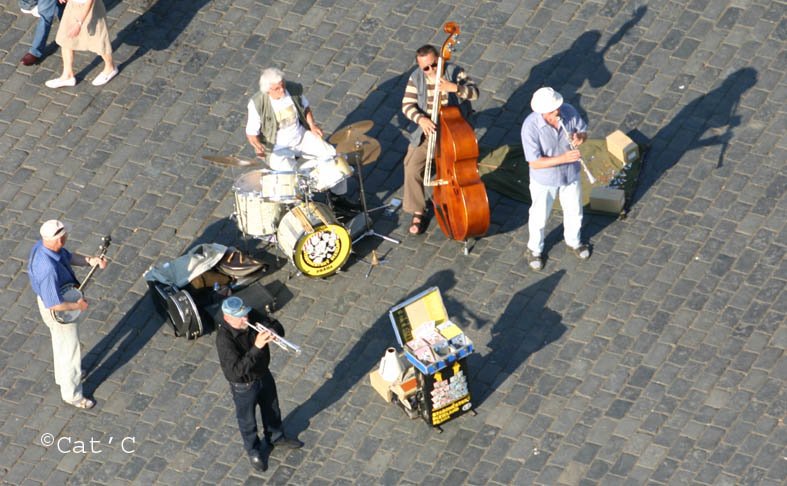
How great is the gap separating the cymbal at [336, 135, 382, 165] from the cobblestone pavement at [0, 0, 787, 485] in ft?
3.04

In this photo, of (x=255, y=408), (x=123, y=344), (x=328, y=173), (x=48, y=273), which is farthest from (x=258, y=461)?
(x=328, y=173)

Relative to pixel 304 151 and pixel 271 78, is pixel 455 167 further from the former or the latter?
pixel 271 78

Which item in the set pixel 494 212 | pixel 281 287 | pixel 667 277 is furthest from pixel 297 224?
pixel 667 277

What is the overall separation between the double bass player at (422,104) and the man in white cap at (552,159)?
770 mm

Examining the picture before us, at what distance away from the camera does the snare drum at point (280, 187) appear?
15.2m

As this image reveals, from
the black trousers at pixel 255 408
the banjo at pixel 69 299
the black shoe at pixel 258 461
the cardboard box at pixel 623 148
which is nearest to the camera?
the black trousers at pixel 255 408

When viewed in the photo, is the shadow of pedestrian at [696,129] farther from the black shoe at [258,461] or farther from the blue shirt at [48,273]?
the blue shirt at [48,273]

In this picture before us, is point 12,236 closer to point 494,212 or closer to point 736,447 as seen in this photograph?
point 494,212

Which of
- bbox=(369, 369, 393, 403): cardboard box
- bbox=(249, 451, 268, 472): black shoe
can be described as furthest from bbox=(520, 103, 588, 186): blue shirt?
bbox=(249, 451, 268, 472): black shoe

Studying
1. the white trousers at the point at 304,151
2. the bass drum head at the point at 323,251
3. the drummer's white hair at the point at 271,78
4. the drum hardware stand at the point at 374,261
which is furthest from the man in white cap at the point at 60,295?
the drum hardware stand at the point at 374,261

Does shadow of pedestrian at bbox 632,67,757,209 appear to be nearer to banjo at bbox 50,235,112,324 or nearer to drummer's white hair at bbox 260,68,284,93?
drummer's white hair at bbox 260,68,284,93

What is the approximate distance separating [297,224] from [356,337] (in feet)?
3.97

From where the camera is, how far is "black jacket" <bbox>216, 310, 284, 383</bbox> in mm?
13328

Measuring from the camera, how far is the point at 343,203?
16.1 m
